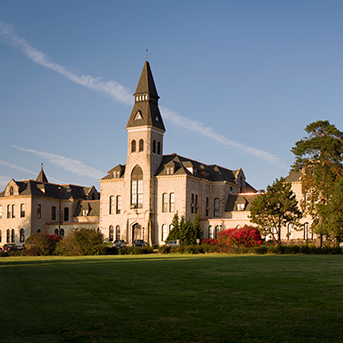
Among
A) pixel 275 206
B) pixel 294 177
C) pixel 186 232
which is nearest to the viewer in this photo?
pixel 275 206

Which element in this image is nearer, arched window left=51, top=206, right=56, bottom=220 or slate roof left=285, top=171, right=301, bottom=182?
slate roof left=285, top=171, right=301, bottom=182

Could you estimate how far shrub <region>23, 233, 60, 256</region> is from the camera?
5484cm

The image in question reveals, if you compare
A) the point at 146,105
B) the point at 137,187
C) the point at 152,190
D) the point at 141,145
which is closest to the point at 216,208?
the point at 152,190

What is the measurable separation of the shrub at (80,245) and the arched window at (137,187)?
2541 cm

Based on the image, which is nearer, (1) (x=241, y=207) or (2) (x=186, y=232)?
(2) (x=186, y=232)

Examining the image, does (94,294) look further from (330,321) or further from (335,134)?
(335,134)

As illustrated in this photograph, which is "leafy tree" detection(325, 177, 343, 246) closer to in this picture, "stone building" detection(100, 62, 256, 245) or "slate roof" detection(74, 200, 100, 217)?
"stone building" detection(100, 62, 256, 245)

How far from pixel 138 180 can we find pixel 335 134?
32129mm

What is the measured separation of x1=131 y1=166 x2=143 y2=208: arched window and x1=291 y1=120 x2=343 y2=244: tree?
26.6 m

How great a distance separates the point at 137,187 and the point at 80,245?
27181 mm

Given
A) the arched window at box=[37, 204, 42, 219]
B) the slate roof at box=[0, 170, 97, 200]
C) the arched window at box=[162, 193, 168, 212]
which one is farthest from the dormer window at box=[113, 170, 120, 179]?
the arched window at box=[37, 204, 42, 219]

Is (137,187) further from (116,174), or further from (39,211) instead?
(39,211)

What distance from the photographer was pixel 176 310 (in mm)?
12703

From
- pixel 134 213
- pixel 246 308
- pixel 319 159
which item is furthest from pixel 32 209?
pixel 246 308
